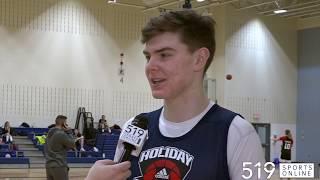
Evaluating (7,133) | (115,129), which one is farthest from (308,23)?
(7,133)

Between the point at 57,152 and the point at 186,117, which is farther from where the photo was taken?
the point at 57,152

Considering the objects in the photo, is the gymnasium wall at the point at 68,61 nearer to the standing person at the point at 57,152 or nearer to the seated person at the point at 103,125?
the seated person at the point at 103,125

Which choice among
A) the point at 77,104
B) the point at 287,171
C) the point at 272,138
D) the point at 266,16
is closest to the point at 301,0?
the point at 266,16

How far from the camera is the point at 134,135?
1.83 metres

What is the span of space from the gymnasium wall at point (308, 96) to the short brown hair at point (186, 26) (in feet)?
79.5

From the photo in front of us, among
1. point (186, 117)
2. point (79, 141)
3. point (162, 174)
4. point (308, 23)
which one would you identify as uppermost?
point (308, 23)

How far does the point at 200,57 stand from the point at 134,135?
39 centimetres

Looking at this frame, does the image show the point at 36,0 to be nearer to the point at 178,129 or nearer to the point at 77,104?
the point at 77,104

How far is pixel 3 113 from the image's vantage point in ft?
66.0

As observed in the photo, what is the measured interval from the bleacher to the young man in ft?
50.0

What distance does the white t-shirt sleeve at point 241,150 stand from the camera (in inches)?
67.2

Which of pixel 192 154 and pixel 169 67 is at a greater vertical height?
pixel 169 67

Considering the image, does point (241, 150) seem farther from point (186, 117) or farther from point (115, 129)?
point (115, 129)

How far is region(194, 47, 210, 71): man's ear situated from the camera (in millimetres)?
1870
